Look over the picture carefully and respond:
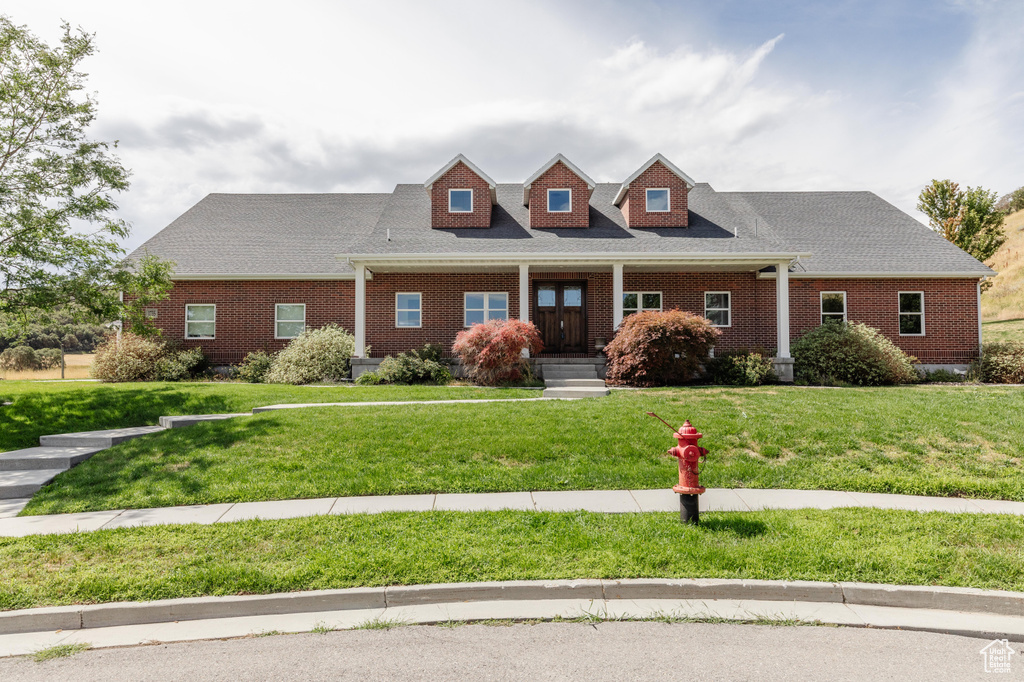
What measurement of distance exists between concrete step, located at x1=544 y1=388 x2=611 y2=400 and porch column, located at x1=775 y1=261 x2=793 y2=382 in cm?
582

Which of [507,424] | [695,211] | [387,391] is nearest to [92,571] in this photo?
[507,424]

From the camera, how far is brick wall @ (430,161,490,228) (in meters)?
18.0

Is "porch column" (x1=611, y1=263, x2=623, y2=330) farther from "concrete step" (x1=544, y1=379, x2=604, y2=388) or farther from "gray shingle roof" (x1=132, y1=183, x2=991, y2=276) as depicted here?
"concrete step" (x1=544, y1=379, x2=604, y2=388)

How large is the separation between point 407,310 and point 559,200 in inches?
248

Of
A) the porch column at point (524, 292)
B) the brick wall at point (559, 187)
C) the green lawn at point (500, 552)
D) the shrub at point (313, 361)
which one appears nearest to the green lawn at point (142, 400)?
the shrub at point (313, 361)

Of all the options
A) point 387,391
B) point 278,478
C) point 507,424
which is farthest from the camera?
point 387,391

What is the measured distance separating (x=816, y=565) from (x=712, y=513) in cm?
127

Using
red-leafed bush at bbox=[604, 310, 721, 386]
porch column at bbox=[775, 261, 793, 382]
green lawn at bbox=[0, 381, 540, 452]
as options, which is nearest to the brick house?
porch column at bbox=[775, 261, 793, 382]

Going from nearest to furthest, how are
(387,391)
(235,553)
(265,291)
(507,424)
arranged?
(235,553) → (507,424) → (387,391) → (265,291)

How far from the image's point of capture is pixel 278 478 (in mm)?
6875

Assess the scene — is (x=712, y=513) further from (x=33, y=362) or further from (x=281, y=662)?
(x=33, y=362)

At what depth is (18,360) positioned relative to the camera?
30844mm

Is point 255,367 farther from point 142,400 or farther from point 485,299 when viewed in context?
point 485,299

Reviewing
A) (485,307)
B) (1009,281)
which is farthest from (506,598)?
(1009,281)
